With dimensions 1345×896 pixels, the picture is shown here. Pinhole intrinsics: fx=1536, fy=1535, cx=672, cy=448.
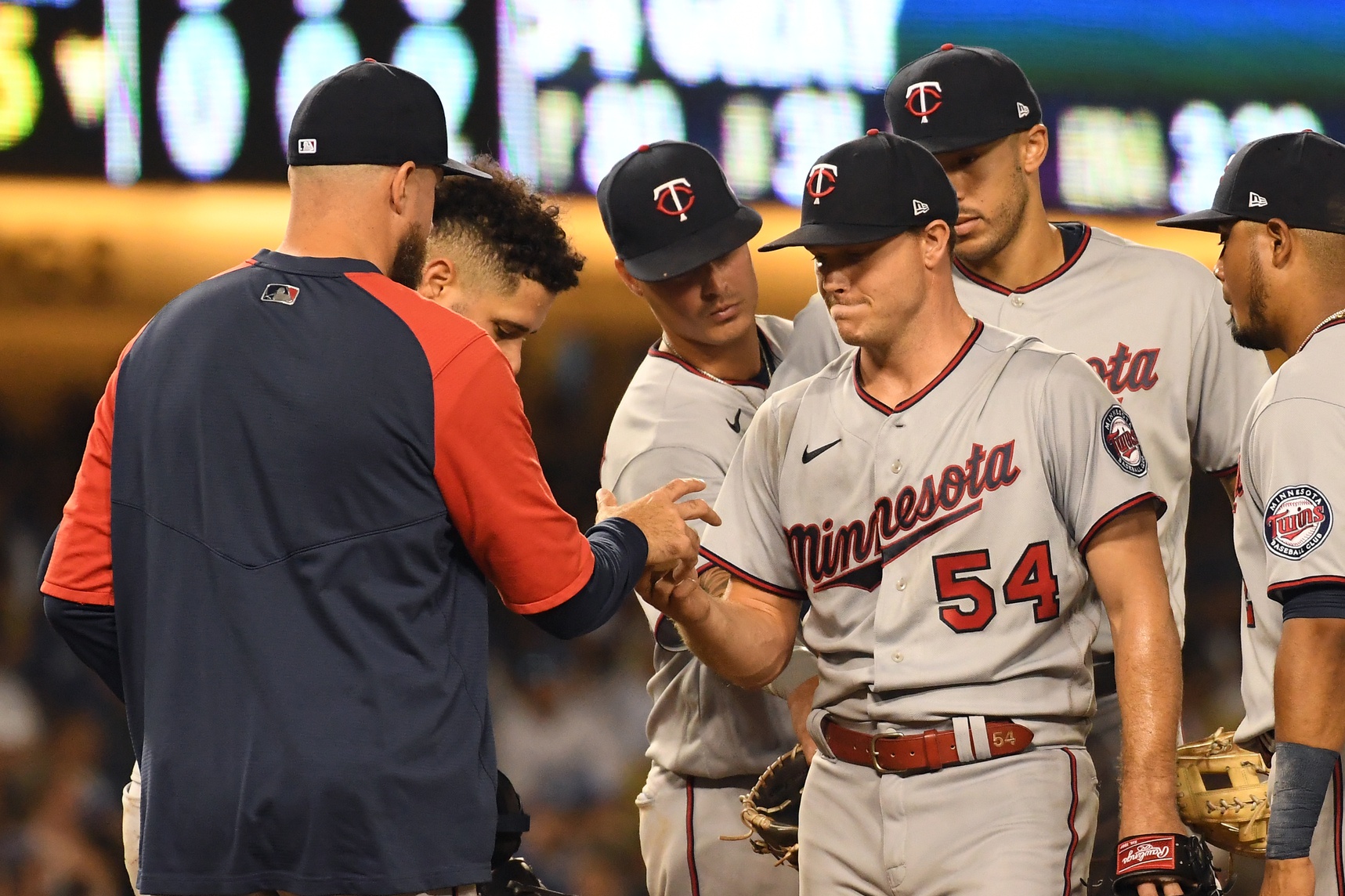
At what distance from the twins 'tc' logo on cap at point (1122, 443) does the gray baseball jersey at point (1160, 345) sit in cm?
49

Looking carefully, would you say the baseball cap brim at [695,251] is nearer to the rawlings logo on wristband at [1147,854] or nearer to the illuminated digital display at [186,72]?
the rawlings logo on wristband at [1147,854]

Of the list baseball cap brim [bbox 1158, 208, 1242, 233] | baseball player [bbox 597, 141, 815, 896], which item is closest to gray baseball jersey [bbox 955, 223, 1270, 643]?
baseball cap brim [bbox 1158, 208, 1242, 233]

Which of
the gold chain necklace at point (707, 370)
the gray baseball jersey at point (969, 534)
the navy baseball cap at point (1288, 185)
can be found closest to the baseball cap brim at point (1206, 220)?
the navy baseball cap at point (1288, 185)

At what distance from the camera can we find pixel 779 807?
2.77 meters

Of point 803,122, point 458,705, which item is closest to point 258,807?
point 458,705

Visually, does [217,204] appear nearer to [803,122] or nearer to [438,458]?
[803,122]

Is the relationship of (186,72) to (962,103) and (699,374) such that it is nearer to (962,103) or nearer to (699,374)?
(699,374)

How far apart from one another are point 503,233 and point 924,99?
0.82m

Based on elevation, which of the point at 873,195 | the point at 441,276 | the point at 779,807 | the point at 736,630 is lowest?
the point at 779,807

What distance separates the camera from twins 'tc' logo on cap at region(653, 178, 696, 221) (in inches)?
118

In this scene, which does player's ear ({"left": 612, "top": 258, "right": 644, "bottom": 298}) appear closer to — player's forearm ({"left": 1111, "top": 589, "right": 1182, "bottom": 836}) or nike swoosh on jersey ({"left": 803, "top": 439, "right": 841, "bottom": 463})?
nike swoosh on jersey ({"left": 803, "top": 439, "right": 841, "bottom": 463})

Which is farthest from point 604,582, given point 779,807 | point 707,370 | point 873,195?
point 707,370

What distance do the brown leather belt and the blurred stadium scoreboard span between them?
2985mm

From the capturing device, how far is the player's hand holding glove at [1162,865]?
2.03 m
